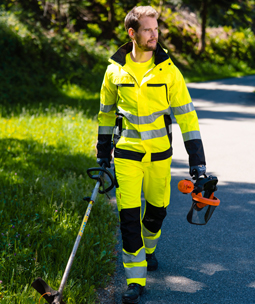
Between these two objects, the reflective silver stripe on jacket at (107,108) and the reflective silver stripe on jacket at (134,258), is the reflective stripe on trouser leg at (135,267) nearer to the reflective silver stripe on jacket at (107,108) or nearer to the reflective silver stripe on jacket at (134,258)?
the reflective silver stripe on jacket at (134,258)

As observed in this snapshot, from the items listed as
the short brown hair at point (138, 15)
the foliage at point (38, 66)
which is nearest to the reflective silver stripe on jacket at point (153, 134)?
the short brown hair at point (138, 15)

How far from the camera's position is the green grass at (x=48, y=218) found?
128 inches

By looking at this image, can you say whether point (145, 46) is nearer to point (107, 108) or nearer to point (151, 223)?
point (107, 108)

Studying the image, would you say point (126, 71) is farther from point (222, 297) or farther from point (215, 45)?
point (215, 45)

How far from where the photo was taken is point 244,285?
134 inches

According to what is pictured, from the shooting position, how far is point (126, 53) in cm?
328

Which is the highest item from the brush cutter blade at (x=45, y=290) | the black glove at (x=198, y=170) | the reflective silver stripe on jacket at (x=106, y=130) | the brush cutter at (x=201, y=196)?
the reflective silver stripe on jacket at (x=106, y=130)

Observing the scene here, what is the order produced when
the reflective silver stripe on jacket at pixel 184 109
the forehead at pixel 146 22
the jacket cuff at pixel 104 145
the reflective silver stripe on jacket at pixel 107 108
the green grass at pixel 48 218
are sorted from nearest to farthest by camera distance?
the forehead at pixel 146 22, the reflective silver stripe on jacket at pixel 184 109, the green grass at pixel 48 218, the reflective silver stripe on jacket at pixel 107 108, the jacket cuff at pixel 104 145

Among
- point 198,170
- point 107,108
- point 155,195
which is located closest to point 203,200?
point 198,170

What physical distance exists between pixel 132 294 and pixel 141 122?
1.33 m

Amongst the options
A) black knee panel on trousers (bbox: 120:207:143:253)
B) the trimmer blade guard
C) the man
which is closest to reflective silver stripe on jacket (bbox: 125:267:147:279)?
the man

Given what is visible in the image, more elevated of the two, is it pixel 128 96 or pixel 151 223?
pixel 128 96

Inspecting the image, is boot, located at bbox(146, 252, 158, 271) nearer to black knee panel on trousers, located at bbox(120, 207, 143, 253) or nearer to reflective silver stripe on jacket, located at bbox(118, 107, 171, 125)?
black knee panel on trousers, located at bbox(120, 207, 143, 253)

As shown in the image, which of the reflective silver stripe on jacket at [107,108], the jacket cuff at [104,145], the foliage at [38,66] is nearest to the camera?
the reflective silver stripe on jacket at [107,108]
